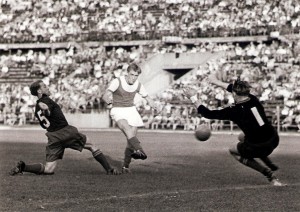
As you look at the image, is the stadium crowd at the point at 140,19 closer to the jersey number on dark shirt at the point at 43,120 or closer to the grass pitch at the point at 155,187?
the grass pitch at the point at 155,187

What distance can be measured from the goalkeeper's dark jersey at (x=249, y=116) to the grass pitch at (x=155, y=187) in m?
0.78

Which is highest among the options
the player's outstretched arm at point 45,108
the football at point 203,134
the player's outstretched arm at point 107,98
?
the player's outstretched arm at point 107,98

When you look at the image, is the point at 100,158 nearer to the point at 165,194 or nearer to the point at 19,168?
the point at 19,168

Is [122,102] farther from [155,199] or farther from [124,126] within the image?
[155,199]

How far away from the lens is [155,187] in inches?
406

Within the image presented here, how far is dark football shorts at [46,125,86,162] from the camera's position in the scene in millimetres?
11797

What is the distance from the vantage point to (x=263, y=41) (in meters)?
35.8

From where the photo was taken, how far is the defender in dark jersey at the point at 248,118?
33.6 ft

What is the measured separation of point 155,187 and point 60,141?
2.26 meters

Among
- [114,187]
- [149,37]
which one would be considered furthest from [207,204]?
[149,37]

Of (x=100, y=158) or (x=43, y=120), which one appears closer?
(x=43, y=120)

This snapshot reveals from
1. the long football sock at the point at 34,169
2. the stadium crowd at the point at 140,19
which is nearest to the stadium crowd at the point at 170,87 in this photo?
the stadium crowd at the point at 140,19

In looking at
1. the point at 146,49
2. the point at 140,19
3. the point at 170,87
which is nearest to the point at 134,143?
the point at 170,87

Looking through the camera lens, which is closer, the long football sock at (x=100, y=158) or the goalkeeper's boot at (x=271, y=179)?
the goalkeeper's boot at (x=271, y=179)
